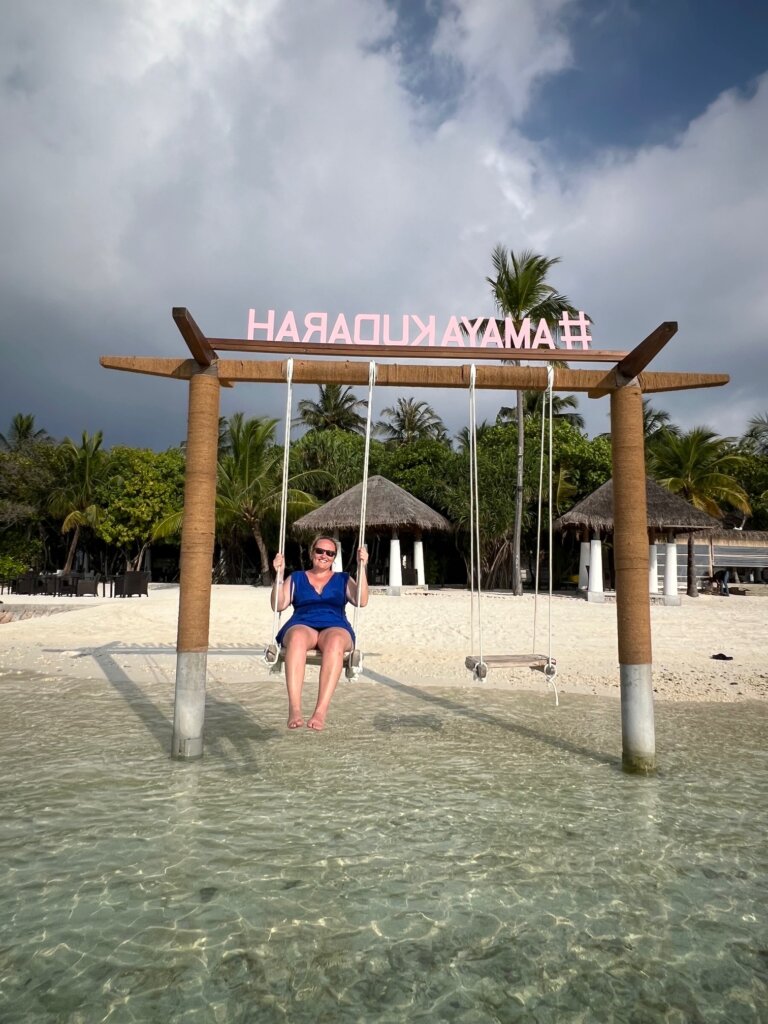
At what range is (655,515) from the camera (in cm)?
1842

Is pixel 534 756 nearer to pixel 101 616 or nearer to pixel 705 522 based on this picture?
pixel 101 616

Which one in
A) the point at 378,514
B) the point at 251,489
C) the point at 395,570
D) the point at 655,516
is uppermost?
the point at 251,489

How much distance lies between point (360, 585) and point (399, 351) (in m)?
1.60

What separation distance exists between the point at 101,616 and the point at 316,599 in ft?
31.4

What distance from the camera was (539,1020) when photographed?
75.1 inches

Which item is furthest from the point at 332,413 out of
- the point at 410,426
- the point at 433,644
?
the point at 433,644

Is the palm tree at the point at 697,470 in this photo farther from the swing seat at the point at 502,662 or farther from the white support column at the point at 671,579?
the swing seat at the point at 502,662

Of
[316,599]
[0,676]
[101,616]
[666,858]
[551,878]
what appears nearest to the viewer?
[551,878]

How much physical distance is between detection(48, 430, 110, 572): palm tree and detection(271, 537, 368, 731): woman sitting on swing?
25.4 m

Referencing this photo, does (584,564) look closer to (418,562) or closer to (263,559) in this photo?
(418,562)

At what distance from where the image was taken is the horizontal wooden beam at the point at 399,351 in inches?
173

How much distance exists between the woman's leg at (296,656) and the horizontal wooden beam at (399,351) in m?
1.85

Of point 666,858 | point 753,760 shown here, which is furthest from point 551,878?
point 753,760

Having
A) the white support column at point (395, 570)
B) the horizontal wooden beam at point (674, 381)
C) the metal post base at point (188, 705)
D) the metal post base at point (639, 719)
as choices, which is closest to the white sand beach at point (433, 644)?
the metal post base at point (188, 705)
